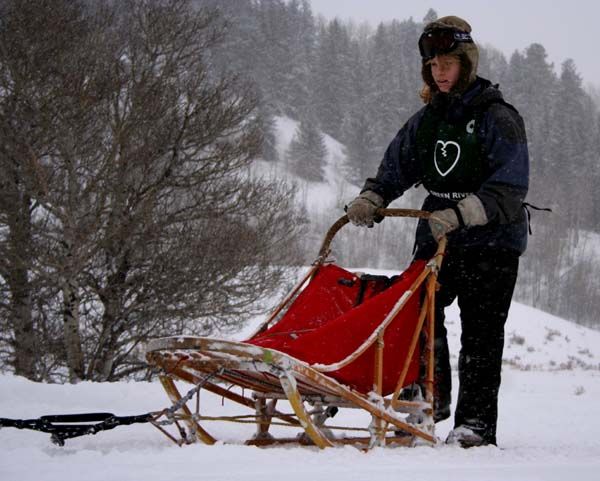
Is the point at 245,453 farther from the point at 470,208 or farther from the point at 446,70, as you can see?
the point at 446,70

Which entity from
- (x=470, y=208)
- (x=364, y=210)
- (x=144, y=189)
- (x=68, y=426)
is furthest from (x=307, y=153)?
(x=68, y=426)

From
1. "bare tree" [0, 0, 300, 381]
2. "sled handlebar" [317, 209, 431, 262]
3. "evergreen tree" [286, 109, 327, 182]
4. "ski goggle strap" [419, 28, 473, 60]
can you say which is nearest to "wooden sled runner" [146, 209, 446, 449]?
"sled handlebar" [317, 209, 431, 262]

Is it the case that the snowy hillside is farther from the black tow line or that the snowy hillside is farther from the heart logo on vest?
the heart logo on vest

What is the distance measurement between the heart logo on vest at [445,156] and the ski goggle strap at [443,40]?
461mm

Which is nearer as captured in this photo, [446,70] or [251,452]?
[251,452]

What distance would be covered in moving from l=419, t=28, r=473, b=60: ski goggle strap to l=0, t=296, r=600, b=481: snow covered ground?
1942 mm

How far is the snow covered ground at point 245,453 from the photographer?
7.00 ft

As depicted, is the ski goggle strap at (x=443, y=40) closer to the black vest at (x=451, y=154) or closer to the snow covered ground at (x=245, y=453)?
the black vest at (x=451, y=154)

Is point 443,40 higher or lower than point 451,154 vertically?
higher

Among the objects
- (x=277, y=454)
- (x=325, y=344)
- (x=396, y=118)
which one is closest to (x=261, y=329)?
(x=325, y=344)

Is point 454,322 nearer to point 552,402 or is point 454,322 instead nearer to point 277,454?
point 552,402

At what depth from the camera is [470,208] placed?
3.08 meters

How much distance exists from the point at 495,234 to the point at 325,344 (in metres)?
1.05

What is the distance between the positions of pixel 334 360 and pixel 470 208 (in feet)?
3.03
